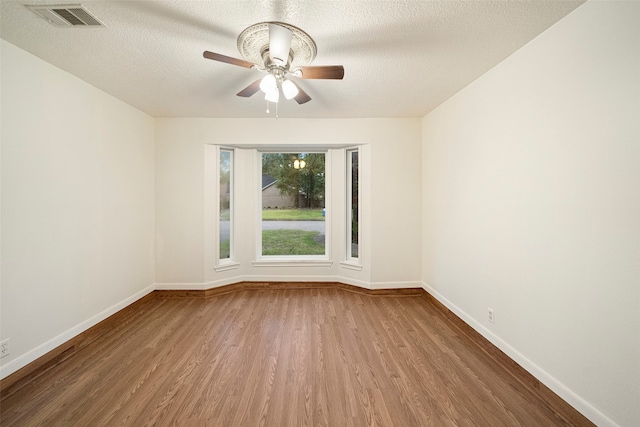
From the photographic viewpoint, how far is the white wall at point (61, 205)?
1.90m

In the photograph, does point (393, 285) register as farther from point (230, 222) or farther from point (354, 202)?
point (230, 222)

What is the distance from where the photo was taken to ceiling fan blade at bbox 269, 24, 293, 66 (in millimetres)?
1493

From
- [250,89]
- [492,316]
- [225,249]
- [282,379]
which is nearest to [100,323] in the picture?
[225,249]

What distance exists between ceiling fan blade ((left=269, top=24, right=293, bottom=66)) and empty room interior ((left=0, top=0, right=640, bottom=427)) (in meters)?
0.02

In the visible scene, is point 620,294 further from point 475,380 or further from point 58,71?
point 58,71

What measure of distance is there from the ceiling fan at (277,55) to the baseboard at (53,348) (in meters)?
2.56

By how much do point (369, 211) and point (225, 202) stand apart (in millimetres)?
2131

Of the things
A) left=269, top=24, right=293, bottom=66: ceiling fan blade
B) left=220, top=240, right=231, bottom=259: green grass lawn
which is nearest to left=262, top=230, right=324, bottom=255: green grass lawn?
left=220, top=240, right=231, bottom=259: green grass lawn

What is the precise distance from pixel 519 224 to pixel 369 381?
1.62 m

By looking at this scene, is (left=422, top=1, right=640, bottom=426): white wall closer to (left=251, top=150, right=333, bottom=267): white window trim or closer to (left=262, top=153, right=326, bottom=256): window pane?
(left=251, top=150, right=333, bottom=267): white window trim

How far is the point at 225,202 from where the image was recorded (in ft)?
12.8

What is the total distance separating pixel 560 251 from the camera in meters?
1.66

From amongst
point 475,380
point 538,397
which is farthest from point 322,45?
point 538,397

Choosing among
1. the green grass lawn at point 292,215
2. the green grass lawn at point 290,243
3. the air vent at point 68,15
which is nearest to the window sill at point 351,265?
the green grass lawn at point 290,243
